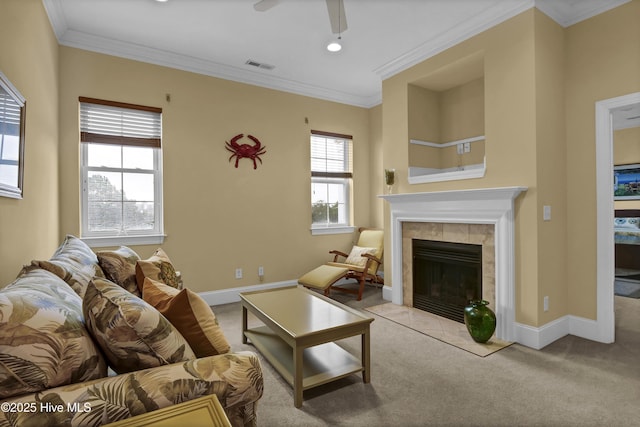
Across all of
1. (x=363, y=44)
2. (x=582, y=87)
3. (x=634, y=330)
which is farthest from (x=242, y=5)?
(x=634, y=330)

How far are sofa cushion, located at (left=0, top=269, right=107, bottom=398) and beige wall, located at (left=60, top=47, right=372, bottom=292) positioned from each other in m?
2.87

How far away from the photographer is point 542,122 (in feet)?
9.44

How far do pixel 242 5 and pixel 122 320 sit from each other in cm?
287

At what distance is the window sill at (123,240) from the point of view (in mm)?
3518

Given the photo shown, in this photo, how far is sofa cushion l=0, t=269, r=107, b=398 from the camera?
92 centimetres

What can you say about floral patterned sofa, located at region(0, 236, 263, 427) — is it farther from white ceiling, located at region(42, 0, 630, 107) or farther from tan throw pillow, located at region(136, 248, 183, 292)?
white ceiling, located at region(42, 0, 630, 107)

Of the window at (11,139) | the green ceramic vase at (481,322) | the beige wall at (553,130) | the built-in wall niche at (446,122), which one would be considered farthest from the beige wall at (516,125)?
the window at (11,139)

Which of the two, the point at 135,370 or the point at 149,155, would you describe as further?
the point at 149,155

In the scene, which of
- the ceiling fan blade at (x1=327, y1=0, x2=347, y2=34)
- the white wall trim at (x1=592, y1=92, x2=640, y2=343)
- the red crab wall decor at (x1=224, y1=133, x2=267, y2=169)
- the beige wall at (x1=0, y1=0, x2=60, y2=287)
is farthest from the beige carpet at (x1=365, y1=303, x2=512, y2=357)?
the beige wall at (x1=0, y1=0, x2=60, y2=287)

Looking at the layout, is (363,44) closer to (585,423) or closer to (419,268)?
(419,268)

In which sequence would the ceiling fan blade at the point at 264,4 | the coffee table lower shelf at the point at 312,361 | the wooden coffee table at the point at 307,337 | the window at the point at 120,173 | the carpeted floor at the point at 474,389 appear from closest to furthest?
the carpeted floor at the point at 474,389, the wooden coffee table at the point at 307,337, the coffee table lower shelf at the point at 312,361, the ceiling fan blade at the point at 264,4, the window at the point at 120,173

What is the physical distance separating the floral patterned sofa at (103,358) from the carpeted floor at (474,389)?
0.87m

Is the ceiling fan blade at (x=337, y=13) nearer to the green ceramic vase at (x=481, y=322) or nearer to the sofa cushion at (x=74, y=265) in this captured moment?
the sofa cushion at (x=74, y=265)

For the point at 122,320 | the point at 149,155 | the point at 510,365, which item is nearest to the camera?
the point at 122,320
